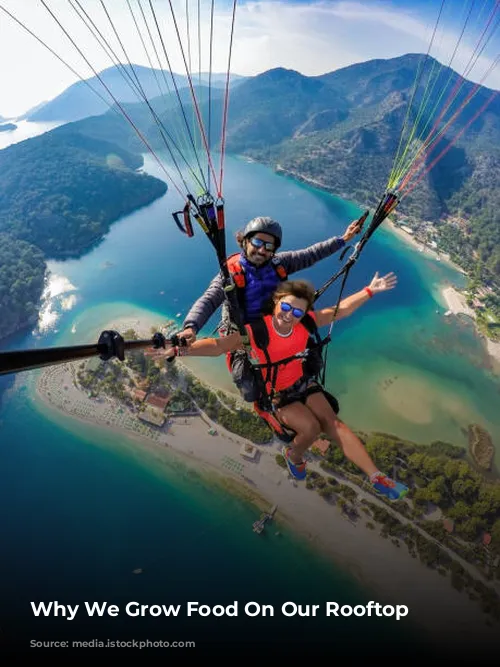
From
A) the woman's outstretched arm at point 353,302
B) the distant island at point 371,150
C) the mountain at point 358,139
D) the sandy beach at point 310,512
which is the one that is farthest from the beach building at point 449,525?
the mountain at point 358,139

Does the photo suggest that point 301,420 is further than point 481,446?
No

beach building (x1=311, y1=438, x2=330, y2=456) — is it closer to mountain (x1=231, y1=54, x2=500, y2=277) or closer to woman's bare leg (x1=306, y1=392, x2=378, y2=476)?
woman's bare leg (x1=306, y1=392, x2=378, y2=476)

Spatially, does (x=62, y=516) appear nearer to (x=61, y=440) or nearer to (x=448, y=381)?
(x=61, y=440)

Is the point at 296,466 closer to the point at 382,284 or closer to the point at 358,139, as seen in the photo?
the point at 382,284

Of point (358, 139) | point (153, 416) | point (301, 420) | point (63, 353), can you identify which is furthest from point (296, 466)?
point (358, 139)

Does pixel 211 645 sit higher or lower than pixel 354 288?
lower

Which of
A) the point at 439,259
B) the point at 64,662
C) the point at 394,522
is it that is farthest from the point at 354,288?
the point at 64,662
